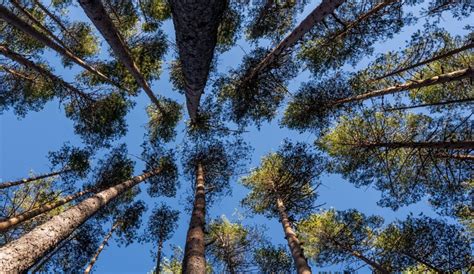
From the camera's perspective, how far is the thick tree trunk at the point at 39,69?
8164 millimetres

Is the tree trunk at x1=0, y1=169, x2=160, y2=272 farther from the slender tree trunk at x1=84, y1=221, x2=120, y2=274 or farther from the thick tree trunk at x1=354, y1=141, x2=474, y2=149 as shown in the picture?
the thick tree trunk at x1=354, y1=141, x2=474, y2=149

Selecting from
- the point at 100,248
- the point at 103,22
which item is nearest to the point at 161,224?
the point at 100,248

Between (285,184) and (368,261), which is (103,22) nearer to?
(285,184)

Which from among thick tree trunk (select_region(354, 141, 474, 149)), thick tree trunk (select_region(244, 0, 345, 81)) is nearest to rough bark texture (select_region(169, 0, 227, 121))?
thick tree trunk (select_region(244, 0, 345, 81))

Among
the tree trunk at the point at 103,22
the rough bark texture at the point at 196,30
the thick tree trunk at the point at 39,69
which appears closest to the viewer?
the rough bark texture at the point at 196,30

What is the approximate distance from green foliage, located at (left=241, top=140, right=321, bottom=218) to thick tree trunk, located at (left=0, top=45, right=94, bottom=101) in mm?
7244

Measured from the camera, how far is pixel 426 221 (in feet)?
29.5

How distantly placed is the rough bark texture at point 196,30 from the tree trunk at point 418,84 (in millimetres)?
4832

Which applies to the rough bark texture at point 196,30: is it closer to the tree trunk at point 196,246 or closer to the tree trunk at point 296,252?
the tree trunk at point 196,246

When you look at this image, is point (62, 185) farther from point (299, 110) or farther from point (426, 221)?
point (426, 221)

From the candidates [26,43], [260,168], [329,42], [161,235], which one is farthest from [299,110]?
[26,43]

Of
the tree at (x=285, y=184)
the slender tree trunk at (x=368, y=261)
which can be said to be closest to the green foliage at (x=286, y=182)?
the tree at (x=285, y=184)

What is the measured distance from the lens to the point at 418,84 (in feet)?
25.7

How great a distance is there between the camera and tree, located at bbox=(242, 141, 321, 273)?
1131cm
